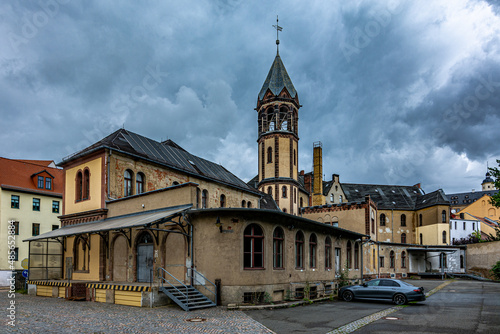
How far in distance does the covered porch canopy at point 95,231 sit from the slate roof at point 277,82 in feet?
106

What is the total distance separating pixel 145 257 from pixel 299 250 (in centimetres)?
804

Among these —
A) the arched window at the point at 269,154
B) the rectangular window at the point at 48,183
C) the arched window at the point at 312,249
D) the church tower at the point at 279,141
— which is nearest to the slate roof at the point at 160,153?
the arched window at the point at 312,249

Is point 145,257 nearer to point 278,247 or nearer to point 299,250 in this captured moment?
point 278,247

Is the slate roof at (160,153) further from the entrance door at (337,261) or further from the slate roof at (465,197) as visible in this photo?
the slate roof at (465,197)

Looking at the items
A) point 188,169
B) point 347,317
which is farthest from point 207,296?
point 188,169

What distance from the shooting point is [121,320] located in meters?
14.1

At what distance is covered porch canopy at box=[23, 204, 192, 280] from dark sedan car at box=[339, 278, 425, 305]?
8.84m

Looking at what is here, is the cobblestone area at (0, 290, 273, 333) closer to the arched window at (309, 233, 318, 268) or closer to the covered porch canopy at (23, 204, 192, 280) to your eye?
the covered porch canopy at (23, 204, 192, 280)

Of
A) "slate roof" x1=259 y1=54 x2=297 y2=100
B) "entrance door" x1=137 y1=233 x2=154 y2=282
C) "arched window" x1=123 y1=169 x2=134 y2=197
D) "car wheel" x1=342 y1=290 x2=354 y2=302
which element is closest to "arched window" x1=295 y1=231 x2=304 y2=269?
"car wheel" x1=342 y1=290 x2=354 y2=302

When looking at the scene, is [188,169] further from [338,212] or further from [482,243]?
[482,243]

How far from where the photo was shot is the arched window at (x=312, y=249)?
23.4 m

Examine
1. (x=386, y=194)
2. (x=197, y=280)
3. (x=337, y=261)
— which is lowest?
(x=337, y=261)

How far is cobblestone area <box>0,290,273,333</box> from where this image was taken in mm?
12484

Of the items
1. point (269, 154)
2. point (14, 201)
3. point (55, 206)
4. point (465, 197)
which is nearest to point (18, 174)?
point (14, 201)
